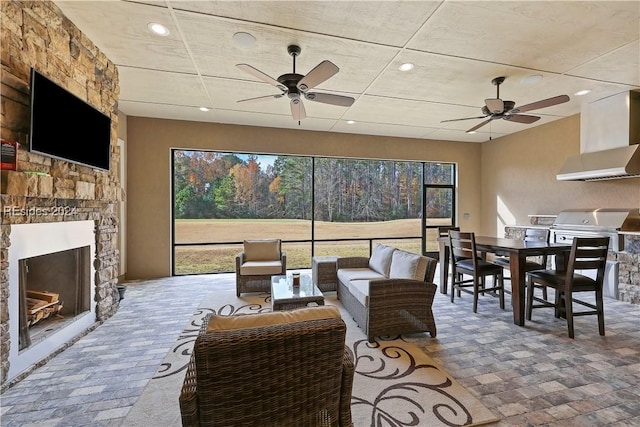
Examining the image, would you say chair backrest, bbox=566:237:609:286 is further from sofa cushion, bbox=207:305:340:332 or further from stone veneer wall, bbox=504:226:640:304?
sofa cushion, bbox=207:305:340:332

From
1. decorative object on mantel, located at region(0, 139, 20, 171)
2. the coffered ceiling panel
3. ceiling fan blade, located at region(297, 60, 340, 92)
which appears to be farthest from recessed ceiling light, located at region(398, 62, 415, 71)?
decorative object on mantel, located at region(0, 139, 20, 171)

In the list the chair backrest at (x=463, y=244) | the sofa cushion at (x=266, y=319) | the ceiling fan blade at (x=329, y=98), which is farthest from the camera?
the chair backrest at (x=463, y=244)

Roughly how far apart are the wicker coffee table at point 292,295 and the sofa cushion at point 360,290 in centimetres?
38

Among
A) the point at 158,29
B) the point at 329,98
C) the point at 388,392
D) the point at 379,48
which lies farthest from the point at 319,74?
the point at 388,392

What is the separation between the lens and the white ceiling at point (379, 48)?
2406mm

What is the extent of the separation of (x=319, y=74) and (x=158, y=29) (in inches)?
62.2

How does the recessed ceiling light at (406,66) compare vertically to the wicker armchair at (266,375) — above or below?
above

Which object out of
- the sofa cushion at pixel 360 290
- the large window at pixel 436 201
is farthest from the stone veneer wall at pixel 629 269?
the sofa cushion at pixel 360 290

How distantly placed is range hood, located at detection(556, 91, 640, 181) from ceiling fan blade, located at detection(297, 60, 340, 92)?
4.46 meters

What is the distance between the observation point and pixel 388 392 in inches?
80.7

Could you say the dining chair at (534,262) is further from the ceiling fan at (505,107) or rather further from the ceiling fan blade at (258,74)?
the ceiling fan blade at (258,74)

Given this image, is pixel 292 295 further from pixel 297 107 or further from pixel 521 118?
pixel 521 118

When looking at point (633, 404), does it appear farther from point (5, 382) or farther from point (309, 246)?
point (309, 246)

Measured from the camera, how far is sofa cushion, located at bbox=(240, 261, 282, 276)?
4.26 m
